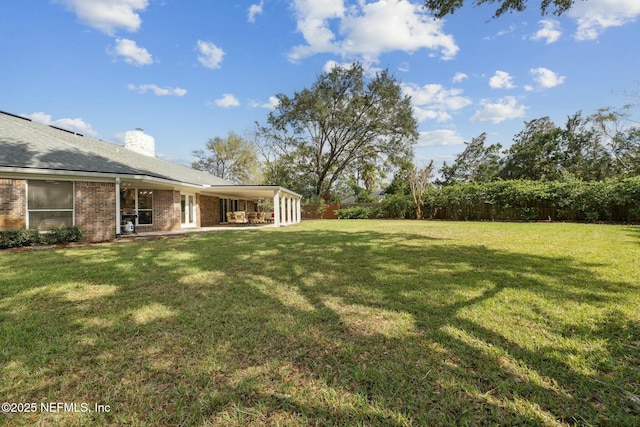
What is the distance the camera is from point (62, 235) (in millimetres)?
9570

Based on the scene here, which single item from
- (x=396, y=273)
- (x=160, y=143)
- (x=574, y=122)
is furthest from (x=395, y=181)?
(x=396, y=273)

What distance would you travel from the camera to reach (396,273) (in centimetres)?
544

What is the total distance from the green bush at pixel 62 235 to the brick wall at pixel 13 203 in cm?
97

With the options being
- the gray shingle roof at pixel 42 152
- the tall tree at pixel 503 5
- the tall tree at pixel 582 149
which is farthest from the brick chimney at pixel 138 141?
the tall tree at pixel 582 149

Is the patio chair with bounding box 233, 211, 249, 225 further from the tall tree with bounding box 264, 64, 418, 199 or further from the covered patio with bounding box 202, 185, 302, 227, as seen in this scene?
the tall tree with bounding box 264, 64, 418, 199

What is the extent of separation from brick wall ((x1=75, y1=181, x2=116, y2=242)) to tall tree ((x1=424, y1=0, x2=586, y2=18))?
12066 millimetres

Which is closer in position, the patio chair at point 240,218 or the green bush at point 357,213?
the patio chair at point 240,218

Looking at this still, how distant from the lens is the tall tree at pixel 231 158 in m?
42.6

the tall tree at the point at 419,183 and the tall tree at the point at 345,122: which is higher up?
the tall tree at the point at 345,122

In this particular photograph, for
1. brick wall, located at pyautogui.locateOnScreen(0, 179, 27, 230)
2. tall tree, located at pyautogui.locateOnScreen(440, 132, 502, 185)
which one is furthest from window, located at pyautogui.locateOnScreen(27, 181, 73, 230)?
tall tree, located at pyautogui.locateOnScreen(440, 132, 502, 185)

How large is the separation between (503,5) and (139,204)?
15500mm

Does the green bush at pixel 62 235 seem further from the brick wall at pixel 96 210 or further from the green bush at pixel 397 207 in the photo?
the green bush at pixel 397 207

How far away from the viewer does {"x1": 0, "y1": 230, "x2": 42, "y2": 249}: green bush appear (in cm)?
872

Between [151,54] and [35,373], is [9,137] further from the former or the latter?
[35,373]
